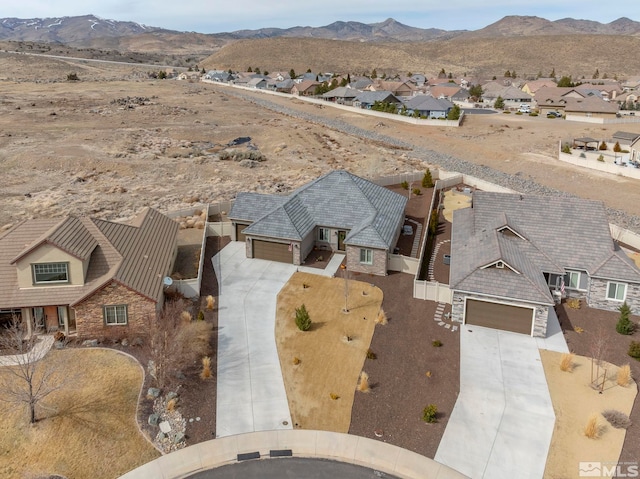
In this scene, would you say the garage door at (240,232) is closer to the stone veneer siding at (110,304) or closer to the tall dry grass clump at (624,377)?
the stone veneer siding at (110,304)

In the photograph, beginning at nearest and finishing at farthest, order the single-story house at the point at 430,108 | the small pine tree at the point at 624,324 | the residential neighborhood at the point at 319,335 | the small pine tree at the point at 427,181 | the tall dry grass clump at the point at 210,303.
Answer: the residential neighborhood at the point at 319,335 → the small pine tree at the point at 624,324 → the tall dry grass clump at the point at 210,303 → the small pine tree at the point at 427,181 → the single-story house at the point at 430,108

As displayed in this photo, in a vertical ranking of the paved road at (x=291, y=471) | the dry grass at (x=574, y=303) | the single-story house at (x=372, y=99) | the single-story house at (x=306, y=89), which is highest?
the single-story house at (x=306, y=89)

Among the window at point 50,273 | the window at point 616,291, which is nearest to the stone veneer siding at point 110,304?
the window at point 50,273

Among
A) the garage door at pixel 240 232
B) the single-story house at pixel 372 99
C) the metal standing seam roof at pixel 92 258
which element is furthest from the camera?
the single-story house at pixel 372 99

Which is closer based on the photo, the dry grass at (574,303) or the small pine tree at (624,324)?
the small pine tree at (624,324)

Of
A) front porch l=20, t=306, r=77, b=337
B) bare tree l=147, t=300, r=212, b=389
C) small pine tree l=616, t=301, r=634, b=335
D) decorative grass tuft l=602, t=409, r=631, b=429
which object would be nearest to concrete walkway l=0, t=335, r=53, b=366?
front porch l=20, t=306, r=77, b=337

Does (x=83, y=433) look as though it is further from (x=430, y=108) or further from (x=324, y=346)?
(x=430, y=108)

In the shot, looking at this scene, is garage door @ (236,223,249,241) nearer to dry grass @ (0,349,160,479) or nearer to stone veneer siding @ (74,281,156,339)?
stone veneer siding @ (74,281,156,339)

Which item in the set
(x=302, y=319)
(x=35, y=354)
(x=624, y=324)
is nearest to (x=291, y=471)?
(x=302, y=319)
